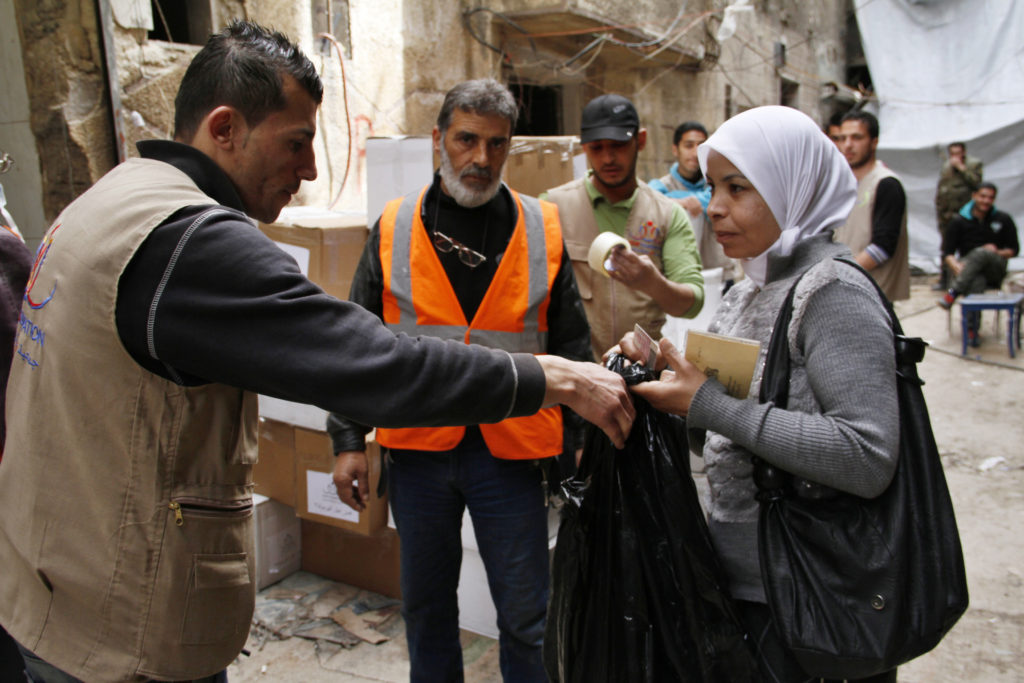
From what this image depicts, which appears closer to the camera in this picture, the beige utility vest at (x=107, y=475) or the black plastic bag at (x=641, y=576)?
the beige utility vest at (x=107, y=475)

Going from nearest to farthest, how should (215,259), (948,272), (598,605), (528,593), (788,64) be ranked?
(215,259) → (598,605) → (528,593) → (948,272) → (788,64)

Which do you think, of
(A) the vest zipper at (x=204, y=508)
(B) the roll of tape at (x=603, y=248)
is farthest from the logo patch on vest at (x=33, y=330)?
(B) the roll of tape at (x=603, y=248)

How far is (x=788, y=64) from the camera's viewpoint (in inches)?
533

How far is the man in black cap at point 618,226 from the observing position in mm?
3055

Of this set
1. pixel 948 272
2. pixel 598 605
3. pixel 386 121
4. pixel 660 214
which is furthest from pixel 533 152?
pixel 948 272

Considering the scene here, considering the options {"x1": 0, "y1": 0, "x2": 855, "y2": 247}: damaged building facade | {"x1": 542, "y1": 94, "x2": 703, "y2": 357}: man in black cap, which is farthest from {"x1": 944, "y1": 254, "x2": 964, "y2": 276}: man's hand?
{"x1": 542, "y1": 94, "x2": 703, "y2": 357}: man in black cap

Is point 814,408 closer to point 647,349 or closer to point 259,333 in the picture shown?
point 647,349

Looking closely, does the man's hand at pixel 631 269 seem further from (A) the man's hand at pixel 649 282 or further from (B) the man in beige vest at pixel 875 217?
(B) the man in beige vest at pixel 875 217

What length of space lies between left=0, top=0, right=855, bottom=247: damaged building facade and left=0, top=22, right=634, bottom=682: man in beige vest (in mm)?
2716

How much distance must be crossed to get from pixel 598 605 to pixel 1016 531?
3532 millimetres

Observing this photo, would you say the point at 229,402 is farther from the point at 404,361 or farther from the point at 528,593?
the point at 528,593

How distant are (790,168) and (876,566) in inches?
32.2

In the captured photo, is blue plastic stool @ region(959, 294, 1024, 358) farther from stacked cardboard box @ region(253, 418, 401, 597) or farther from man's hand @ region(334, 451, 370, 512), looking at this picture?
man's hand @ region(334, 451, 370, 512)

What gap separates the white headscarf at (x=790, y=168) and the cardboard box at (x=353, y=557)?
7.79ft
